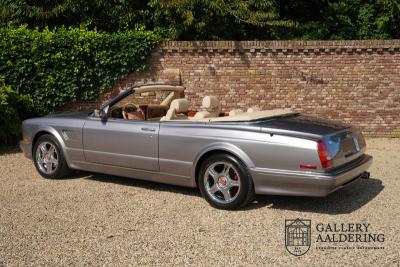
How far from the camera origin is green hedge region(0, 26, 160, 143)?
35.2 ft

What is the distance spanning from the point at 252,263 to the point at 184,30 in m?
8.72

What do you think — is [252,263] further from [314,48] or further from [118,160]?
[314,48]

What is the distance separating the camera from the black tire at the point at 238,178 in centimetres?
542

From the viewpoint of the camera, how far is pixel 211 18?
12242 millimetres

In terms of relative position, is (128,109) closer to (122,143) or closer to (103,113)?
(103,113)

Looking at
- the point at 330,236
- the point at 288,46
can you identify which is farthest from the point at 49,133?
the point at 288,46

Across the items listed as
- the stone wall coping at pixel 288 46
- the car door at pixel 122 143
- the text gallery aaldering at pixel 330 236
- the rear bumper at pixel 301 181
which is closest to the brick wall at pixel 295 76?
the stone wall coping at pixel 288 46

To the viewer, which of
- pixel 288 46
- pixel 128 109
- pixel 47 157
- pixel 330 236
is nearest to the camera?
pixel 330 236

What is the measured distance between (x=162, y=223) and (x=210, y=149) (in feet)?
3.38

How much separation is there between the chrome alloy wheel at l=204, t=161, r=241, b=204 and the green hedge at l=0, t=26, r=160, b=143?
19.3ft

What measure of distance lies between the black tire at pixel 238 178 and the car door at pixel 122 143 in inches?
27.9

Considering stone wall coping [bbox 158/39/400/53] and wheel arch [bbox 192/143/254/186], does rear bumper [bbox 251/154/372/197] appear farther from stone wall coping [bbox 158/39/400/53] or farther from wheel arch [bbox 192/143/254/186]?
stone wall coping [bbox 158/39/400/53]

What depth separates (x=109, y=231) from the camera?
496 cm

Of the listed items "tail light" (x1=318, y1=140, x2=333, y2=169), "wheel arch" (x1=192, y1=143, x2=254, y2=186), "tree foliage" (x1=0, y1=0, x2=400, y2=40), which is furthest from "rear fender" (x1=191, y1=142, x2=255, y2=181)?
"tree foliage" (x1=0, y1=0, x2=400, y2=40)
